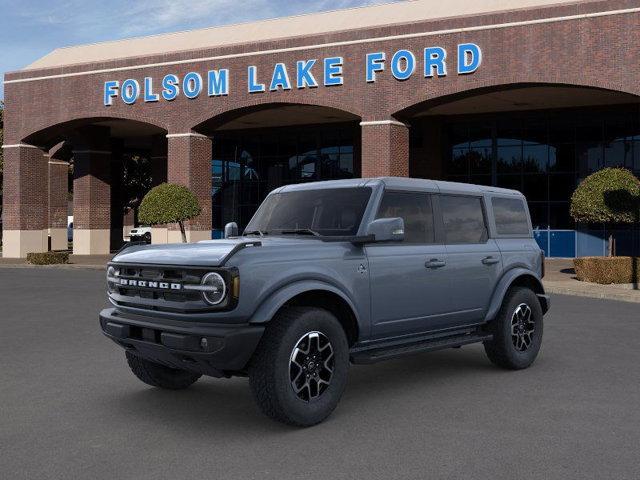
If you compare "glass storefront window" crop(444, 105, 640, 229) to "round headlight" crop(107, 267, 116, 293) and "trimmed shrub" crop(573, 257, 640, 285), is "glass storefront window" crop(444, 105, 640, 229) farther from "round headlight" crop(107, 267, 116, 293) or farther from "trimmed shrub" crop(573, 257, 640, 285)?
"round headlight" crop(107, 267, 116, 293)

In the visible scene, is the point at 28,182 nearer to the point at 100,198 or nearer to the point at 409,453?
the point at 100,198

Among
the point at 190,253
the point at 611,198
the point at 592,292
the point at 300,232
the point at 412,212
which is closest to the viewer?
the point at 190,253

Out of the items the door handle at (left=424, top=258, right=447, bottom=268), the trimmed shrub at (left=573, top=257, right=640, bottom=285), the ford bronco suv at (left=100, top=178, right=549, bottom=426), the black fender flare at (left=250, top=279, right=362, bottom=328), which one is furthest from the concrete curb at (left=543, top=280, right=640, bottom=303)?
the black fender flare at (left=250, top=279, right=362, bottom=328)

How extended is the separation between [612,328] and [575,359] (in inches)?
131

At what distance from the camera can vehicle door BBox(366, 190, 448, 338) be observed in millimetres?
6637

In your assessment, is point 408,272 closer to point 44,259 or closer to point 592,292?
point 592,292

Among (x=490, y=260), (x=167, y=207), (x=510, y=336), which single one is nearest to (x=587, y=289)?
(x=510, y=336)

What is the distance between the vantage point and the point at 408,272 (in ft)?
22.7

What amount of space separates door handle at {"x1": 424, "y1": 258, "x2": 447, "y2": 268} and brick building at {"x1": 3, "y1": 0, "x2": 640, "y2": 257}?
63.0ft

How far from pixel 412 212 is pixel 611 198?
53.8 ft

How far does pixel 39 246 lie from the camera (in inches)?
1433

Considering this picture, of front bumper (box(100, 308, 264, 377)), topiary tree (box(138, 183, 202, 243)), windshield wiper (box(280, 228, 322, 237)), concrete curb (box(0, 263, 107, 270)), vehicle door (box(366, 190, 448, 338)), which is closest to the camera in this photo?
front bumper (box(100, 308, 264, 377))

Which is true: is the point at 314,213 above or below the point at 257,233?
above

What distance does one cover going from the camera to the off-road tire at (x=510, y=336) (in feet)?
26.2
